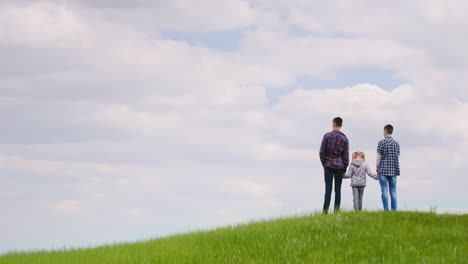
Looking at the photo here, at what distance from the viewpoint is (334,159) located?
745 inches

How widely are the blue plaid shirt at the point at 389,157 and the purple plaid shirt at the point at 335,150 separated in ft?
6.03

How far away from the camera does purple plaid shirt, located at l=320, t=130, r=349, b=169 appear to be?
744 inches

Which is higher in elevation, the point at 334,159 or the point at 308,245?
the point at 334,159

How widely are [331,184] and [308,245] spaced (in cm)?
489

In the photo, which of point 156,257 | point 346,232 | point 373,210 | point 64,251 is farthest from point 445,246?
point 64,251

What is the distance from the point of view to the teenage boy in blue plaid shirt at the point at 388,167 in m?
20.0

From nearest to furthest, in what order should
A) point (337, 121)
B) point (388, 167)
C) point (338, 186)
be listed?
point (338, 186)
point (337, 121)
point (388, 167)

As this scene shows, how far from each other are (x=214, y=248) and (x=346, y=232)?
13.2 feet

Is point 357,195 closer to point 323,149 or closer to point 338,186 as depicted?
point 338,186

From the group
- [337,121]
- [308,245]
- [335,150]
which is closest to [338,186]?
[335,150]

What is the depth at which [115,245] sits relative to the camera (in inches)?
644

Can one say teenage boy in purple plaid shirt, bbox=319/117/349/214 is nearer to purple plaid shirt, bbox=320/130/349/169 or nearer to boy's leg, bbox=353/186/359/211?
purple plaid shirt, bbox=320/130/349/169

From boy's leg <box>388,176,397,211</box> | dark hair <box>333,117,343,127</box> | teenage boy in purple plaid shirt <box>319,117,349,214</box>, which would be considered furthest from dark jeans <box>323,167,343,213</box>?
boy's leg <box>388,176,397,211</box>

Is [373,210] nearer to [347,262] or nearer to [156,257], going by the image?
[347,262]
